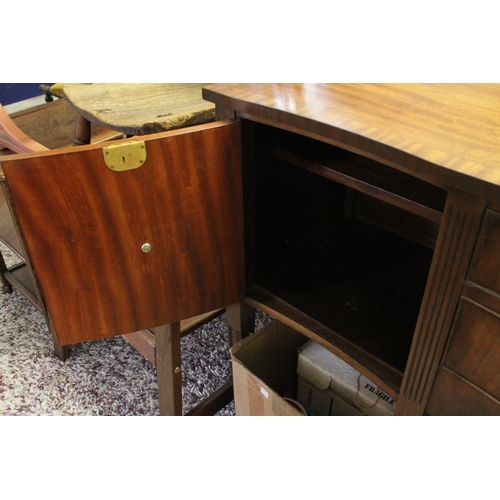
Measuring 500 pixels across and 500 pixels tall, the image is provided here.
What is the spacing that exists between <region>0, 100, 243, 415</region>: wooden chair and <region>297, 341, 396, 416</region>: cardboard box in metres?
0.31

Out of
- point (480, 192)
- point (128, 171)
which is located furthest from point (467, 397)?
point (128, 171)

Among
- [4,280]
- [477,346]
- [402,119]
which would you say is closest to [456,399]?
[477,346]

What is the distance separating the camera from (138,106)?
84cm

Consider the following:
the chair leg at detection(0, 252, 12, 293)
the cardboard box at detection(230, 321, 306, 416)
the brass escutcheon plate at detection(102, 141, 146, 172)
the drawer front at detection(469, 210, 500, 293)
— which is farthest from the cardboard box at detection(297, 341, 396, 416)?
the chair leg at detection(0, 252, 12, 293)

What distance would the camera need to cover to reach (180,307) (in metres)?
0.77

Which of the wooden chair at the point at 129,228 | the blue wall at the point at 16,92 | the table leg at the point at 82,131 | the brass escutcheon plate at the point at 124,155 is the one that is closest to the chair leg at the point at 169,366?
the wooden chair at the point at 129,228

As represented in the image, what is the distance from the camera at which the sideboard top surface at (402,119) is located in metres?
0.48

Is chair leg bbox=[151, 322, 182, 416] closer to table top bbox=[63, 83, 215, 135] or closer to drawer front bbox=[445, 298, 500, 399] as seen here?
table top bbox=[63, 83, 215, 135]

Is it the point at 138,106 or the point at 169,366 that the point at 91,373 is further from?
the point at 138,106

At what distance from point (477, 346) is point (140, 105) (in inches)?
24.8

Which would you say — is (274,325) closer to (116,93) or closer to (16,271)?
(116,93)

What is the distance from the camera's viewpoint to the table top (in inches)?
29.6

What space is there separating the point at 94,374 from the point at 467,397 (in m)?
0.92

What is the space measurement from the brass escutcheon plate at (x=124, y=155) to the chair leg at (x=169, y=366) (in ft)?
1.04
